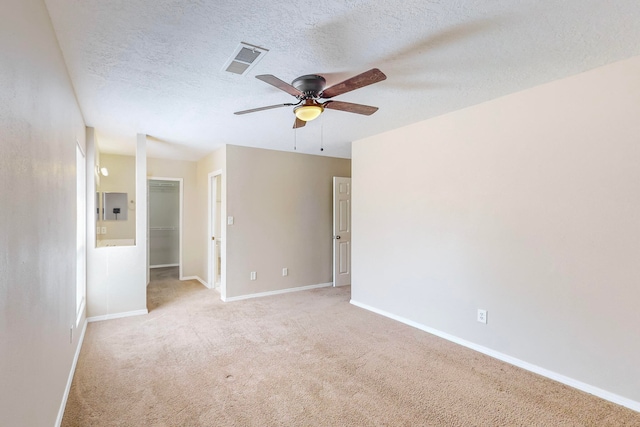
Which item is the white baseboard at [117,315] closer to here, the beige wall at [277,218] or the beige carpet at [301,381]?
the beige carpet at [301,381]

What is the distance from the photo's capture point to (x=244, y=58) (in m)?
2.14

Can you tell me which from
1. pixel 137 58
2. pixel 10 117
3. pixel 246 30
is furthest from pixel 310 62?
pixel 10 117

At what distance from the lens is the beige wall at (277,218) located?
15.9ft

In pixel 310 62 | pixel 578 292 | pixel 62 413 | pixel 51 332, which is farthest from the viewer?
pixel 578 292

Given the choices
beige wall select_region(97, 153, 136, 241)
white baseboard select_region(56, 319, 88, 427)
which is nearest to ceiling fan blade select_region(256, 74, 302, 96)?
white baseboard select_region(56, 319, 88, 427)

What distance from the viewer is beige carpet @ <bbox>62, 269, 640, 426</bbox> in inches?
82.2

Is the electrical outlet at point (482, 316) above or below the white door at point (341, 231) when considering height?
below

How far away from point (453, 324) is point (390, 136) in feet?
7.64

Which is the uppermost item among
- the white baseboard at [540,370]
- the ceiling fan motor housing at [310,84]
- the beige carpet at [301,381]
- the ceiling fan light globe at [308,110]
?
the ceiling fan motor housing at [310,84]

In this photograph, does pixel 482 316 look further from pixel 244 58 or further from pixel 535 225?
pixel 244 58

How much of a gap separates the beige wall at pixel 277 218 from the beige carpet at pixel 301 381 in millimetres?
1224

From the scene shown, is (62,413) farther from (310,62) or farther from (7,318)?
(310,62)

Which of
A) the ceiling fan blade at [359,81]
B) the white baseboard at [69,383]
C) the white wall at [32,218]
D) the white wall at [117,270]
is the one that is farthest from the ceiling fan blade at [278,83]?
the white wall at [117,270]

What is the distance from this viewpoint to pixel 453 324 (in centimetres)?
330
